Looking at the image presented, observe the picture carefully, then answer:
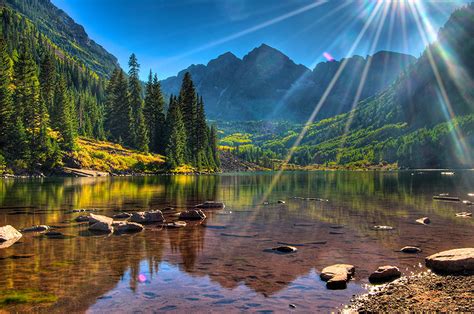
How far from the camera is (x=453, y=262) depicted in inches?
627

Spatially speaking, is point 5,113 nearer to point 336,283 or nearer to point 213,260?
point 213,260

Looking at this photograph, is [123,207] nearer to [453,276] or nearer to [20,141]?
[453,276]

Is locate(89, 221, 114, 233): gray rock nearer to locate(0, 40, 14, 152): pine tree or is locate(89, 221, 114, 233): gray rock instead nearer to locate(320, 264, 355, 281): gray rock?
locate(320, 264, 355, 281): gray rock

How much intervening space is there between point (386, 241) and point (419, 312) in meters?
12.9

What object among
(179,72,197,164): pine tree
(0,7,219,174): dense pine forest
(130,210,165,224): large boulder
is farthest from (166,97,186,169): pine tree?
(130,210,165,224): large boulder

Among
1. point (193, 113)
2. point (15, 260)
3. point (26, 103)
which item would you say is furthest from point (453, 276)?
point (193, 113)

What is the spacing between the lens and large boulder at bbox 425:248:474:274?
1540 centimetres

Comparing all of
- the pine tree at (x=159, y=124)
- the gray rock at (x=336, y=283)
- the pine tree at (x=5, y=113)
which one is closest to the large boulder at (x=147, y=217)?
the gray rock at (x=336, y=283)

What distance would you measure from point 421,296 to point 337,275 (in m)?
3.42

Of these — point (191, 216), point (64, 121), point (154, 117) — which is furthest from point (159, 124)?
point (191, 216)

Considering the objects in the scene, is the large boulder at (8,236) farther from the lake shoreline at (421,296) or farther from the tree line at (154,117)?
the tree line at (154,117)

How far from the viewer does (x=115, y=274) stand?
52.6 feet

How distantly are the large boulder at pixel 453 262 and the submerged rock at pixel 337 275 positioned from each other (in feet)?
12.4

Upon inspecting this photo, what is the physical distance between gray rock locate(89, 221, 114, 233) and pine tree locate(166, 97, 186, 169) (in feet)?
343
